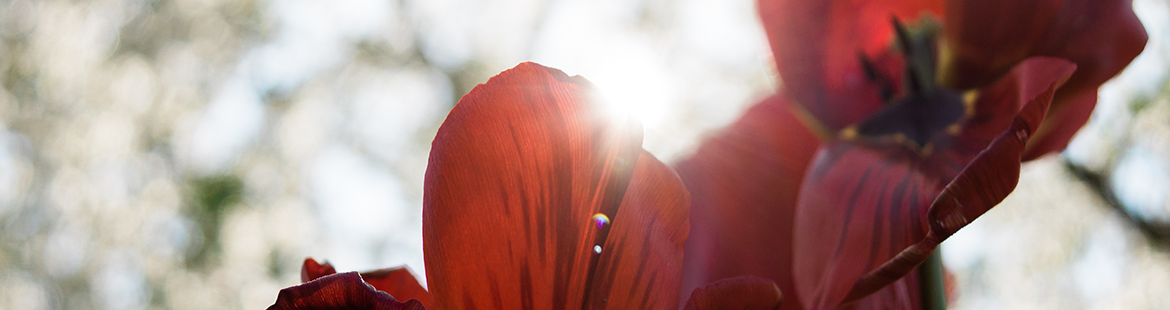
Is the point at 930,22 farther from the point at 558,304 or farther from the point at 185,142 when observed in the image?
the point at 185,142

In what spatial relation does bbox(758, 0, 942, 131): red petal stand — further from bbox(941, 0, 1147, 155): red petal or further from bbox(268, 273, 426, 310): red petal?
bbox(268, 273, 426, 310): red petal

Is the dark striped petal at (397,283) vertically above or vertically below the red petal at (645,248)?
above

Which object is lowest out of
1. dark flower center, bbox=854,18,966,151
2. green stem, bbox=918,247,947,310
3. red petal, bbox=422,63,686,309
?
green stem, bbox=918,247,947,310

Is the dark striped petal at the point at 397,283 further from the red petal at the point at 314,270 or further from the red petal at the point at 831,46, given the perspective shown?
the red petal at the point at 831,46

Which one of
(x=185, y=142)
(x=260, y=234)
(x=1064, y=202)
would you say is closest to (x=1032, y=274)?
(x=1064, y=202)

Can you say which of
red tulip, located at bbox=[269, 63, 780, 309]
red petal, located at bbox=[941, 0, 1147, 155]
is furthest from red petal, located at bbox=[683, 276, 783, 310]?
red petal, located at bbox=[941, 0, 1147, 155]

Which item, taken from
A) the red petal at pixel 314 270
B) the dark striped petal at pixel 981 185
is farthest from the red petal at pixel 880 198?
the red petal at pixel 314 270
